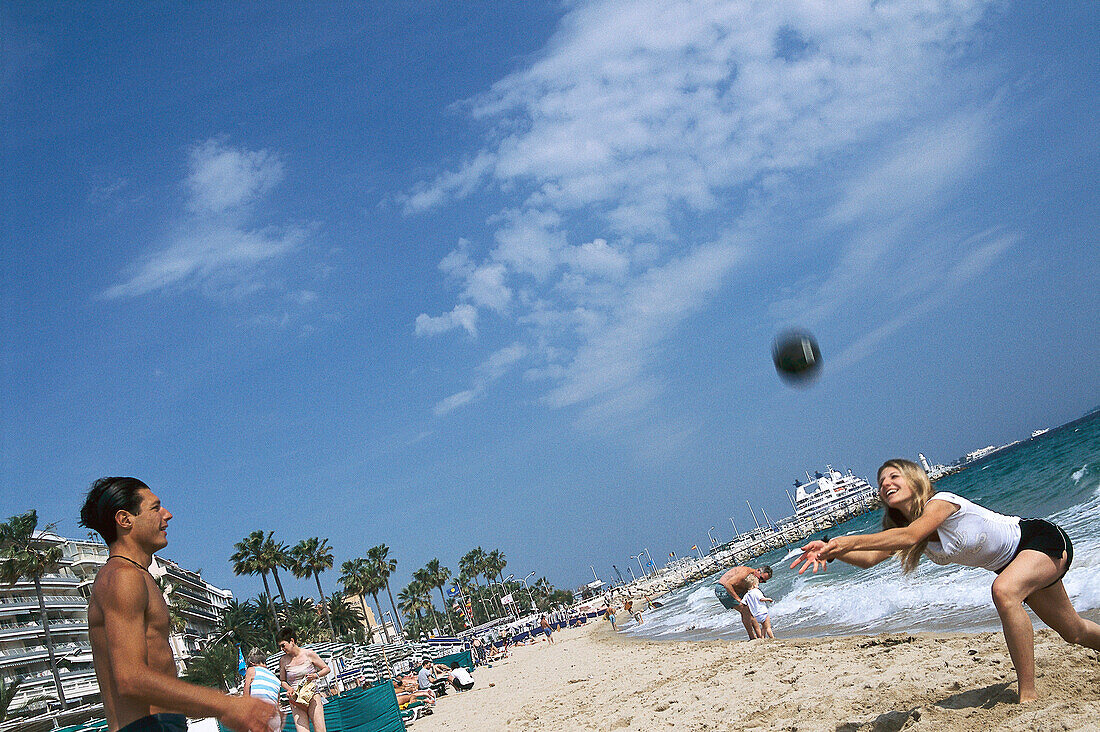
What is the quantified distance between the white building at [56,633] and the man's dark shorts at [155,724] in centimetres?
4096

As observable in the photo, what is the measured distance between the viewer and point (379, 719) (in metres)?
8.45

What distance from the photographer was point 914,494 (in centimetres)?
413

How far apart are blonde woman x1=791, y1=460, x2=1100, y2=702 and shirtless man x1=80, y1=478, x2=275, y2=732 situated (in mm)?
2707

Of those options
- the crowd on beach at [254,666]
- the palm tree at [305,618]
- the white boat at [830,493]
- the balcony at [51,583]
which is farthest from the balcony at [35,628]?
the white boat at [830,493]

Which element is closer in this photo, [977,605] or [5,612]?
[977,605]

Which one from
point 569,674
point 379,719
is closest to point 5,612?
point 569,674

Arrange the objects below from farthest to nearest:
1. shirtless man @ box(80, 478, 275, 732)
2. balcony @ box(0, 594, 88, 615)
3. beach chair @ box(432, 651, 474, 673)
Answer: balcony @ box(0, 594, 88, 615), beach chair @ box(432, 651, 474, 673), shirtless man @ box(80, 478, 275, 732)

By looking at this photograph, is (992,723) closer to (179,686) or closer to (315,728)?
(179,686)

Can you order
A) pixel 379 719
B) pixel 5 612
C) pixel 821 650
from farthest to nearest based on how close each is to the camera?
1. pixel 5 612
2. pixel 821 650
3. pixel 379 719

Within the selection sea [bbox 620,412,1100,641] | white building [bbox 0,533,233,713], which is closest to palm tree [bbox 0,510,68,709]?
white building [bbox 0,533,233,713]

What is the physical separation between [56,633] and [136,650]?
5957cm

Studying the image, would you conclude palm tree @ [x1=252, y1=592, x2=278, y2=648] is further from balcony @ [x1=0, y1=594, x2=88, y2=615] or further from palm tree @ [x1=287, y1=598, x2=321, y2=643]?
balcony @ [x1=0, y1=594, x2=88, y2=615]

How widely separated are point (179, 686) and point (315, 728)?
590 centimetres

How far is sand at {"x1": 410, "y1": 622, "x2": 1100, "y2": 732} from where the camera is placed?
4.62 m
